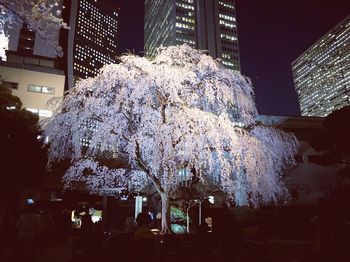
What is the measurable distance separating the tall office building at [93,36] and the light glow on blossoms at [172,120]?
120 metres

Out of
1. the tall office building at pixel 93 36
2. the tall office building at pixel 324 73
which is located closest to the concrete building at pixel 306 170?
the tall office building at pixel 324 73

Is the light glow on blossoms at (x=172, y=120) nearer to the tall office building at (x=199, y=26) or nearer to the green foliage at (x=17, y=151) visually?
the green foliage at (x=17, y=151)

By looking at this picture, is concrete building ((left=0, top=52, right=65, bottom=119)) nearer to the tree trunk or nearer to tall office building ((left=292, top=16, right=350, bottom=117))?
the tree trunk

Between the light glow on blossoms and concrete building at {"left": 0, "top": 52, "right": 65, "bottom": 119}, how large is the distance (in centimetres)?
1895

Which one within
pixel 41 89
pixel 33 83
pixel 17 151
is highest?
pixel 33 83

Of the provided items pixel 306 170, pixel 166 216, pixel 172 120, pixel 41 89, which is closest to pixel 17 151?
pixel 166 216

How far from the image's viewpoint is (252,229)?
7.84 meters

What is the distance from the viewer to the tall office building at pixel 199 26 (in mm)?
107250

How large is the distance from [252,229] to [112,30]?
516ft

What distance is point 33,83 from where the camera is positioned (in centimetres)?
2970

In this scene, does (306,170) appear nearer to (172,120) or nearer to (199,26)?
(172,120)

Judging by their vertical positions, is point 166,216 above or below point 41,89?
below

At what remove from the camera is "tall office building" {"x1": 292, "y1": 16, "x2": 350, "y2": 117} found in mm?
119850

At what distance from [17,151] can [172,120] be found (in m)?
11.0
